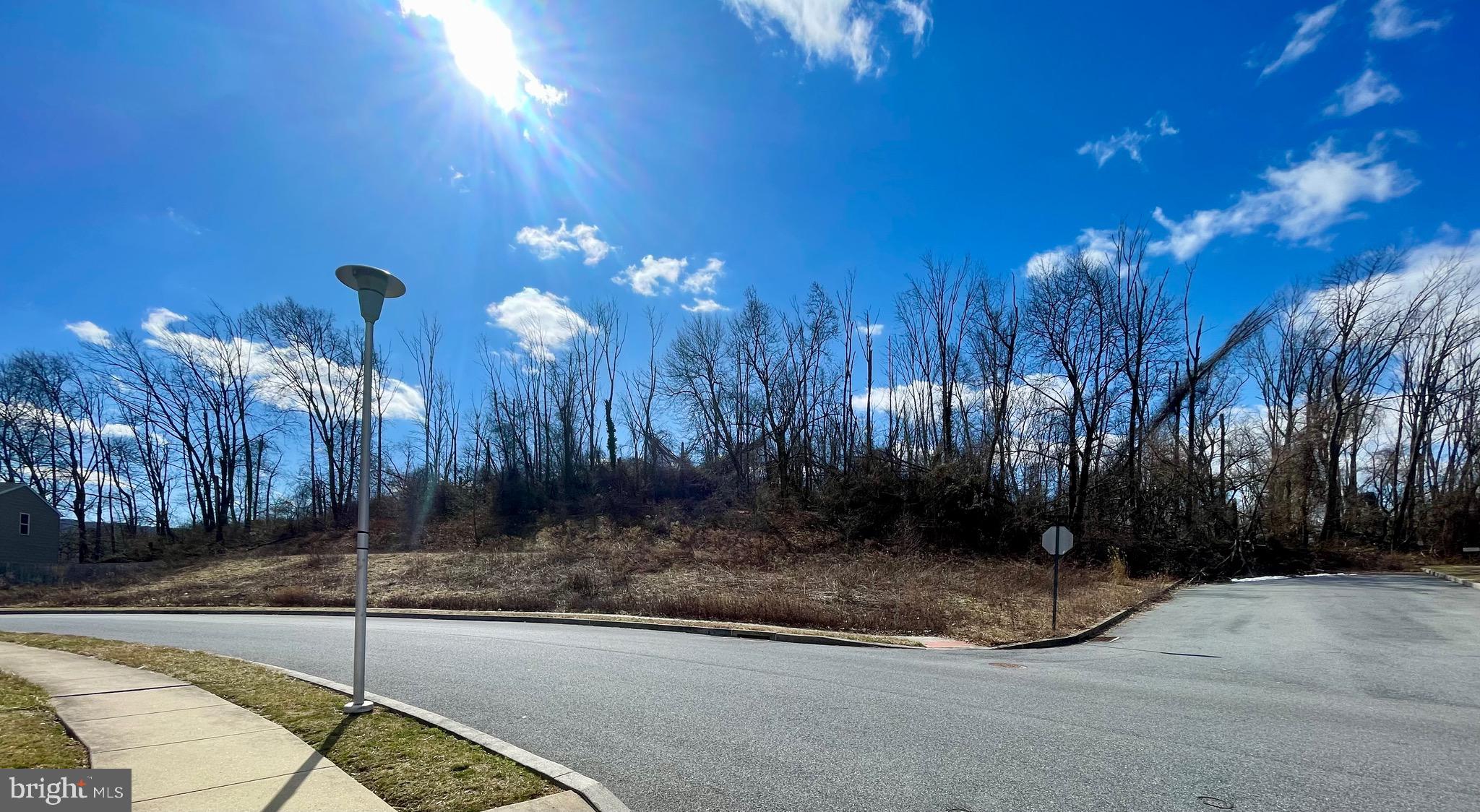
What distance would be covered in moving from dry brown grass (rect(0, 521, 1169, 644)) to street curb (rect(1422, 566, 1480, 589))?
359 inches

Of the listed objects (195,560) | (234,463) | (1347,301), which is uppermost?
(1347,301)

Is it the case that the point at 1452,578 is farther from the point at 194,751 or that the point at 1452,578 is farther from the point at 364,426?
the point at 194,751

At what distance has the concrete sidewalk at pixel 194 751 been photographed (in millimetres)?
4324

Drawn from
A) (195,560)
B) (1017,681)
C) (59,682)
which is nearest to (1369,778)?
(1017,681)

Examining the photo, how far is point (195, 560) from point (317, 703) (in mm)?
43793

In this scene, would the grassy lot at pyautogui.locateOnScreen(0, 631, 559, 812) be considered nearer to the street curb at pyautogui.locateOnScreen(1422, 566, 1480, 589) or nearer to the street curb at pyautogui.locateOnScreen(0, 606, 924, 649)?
the street curb at pyautogui.locateOnScreen(0, 606, 924, 649)

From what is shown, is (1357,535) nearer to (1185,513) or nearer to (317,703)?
(1185,513)

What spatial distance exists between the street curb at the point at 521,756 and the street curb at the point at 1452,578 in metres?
31.3

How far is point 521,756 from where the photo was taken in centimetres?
535

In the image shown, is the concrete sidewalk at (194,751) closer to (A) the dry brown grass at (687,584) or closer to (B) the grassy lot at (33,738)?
(B) the grassy lot at (33,738)

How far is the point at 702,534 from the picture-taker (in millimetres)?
36594

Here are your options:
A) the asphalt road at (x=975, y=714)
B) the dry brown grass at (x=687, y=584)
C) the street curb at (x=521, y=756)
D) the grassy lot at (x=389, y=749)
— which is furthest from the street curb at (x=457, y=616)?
the grassy lot at (x=389, y=749)

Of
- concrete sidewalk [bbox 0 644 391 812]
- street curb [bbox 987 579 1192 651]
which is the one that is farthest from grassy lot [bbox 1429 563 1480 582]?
concrete sidewalk [bbox 0 644 391 812]

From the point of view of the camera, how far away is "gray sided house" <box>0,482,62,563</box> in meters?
40.9
